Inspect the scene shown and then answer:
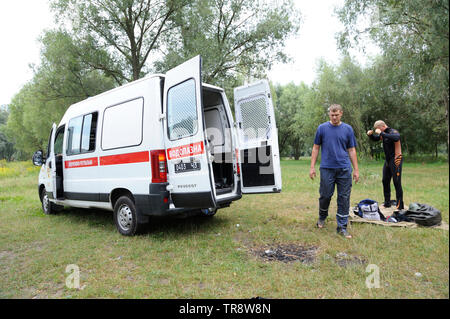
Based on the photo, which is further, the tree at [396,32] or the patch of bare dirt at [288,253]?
the tree at [396,32]

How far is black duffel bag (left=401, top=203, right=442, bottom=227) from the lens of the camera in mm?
4449

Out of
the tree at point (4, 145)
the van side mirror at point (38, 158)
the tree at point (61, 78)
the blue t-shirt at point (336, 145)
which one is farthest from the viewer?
the tree at point (4, 145)

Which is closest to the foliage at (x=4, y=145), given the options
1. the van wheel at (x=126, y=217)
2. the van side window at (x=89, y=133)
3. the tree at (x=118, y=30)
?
the tree at (x=118, y=30)

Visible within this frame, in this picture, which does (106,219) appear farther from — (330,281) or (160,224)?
(330,281)

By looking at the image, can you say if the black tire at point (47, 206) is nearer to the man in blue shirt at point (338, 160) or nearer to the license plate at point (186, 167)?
the license plate at point (186, 167)

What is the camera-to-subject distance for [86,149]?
5.71 m

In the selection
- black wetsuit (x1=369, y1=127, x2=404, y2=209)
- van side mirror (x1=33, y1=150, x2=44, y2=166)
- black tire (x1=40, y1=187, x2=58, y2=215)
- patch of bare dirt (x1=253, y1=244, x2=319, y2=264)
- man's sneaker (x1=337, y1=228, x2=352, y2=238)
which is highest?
van side mirror (x1=33, y1=150, x2=44, y2=166)

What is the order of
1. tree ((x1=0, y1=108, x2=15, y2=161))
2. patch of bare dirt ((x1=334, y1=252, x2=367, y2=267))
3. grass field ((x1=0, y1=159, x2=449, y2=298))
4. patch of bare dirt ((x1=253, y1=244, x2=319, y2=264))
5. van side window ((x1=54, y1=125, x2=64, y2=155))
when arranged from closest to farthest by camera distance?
grass field ((x1=0, y1=159, x2=449, y2=298))
patch of bare dirt ((x1=334, y1=252, x2=367, y2=267))
patch of bare dirt ((x1=253, y1=244, x2=319, y2=264))
van side window ((x1=54, y1=125, x2=64, y2=155))
tree ((x1=0, y1=108, x2=15, y2=161))

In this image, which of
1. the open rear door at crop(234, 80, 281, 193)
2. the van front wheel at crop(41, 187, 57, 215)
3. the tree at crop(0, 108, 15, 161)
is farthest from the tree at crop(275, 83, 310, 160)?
the tree at crop(0, 108, 15, 161)

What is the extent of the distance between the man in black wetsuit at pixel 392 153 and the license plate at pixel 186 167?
12.0 feet

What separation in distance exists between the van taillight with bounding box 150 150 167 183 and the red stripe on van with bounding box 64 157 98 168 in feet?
5.85

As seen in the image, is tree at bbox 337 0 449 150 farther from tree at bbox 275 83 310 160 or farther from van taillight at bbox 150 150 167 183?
tree at bbox 275 83 310 160

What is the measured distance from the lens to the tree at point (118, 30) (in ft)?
39.3

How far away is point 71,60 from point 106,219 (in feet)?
29.1
